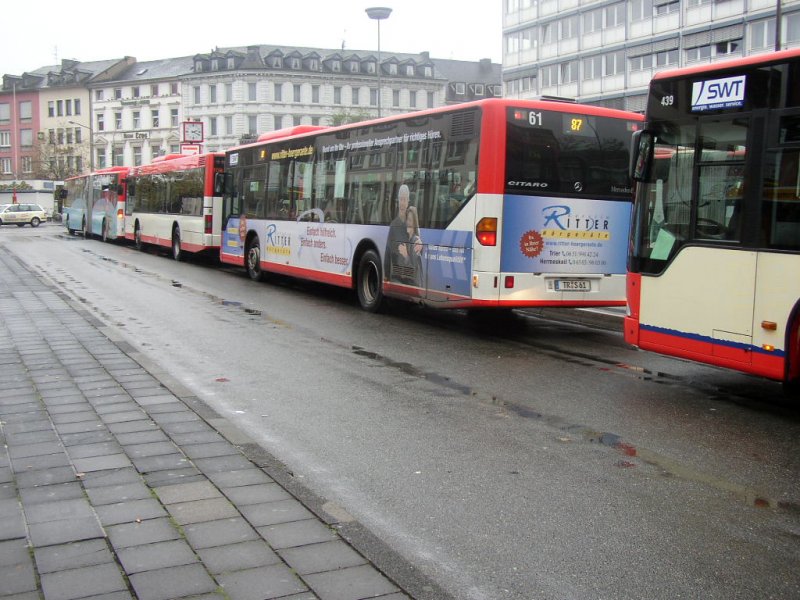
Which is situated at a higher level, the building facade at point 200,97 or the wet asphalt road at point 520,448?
the building facade at point 200,97

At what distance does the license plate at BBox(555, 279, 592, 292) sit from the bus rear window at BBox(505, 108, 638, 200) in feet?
3.70

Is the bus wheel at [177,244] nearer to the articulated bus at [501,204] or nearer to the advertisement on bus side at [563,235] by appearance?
the articulated bus at [501,204]

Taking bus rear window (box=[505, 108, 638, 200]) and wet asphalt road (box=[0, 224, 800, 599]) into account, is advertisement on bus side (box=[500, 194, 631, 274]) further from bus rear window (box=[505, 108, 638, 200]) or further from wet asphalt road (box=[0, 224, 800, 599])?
wet asphalt road (box=[0, 224, 800, 599])

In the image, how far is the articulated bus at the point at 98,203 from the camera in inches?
1430

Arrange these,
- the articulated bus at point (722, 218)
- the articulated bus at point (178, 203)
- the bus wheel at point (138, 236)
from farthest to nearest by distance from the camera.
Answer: the bus wheel at point (138, 236)
the articulated bus at point (178, 203)
the articulated bus at point (722, 218)

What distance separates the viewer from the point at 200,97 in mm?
96062

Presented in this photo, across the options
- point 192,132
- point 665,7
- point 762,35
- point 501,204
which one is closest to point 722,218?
point 501,204

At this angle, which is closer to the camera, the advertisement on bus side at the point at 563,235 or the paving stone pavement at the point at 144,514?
the paving stone pavement at the point at 144,514

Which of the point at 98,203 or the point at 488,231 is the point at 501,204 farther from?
the point at 98,203

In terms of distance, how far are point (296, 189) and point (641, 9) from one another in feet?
147

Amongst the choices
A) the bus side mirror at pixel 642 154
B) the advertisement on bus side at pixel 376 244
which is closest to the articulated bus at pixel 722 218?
the bus side mirror at pixel 642 154

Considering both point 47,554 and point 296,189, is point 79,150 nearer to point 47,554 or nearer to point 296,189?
point 296,189

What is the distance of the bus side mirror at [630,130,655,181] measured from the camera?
827 centimetres

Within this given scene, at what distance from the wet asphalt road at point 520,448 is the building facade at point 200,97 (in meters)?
81.4
